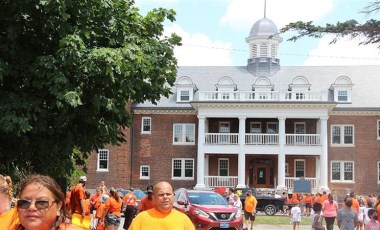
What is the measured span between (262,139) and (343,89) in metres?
7.77

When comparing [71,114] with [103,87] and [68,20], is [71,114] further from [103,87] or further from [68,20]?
[68,20]

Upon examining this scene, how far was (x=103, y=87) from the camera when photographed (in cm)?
1422

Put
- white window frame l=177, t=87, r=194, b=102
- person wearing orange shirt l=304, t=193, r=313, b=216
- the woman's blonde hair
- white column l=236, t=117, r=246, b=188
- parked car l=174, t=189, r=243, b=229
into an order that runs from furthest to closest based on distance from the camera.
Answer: white window frame l=177, t=87, r=194, b=102, white column l=236, t=117, r=246, b=188, person wearing orange shirt l=304, t=193, r=313, b=216, parked car l=174, t=189, r=243, b=229, the woman's blonde hair

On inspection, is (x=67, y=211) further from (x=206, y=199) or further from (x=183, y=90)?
(x=183, y=90)

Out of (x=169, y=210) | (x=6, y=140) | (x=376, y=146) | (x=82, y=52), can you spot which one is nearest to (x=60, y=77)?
(x=82, y=52)

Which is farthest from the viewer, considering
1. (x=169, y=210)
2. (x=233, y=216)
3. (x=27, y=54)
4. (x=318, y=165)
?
(x=318, y=165)

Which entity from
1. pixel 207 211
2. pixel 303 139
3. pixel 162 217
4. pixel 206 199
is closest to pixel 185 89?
pixel 303 139

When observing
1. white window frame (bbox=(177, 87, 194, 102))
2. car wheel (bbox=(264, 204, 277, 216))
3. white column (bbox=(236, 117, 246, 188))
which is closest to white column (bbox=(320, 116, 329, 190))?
white column (bbox=(236, 117, 246, 188))

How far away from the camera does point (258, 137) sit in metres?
44.9

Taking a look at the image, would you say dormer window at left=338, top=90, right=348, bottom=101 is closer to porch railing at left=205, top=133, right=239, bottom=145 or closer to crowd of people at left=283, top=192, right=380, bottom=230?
porch railing at left=205, top=133, right=239, bottom=145

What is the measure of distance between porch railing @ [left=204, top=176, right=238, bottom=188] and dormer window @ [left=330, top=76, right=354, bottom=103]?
1032 cm

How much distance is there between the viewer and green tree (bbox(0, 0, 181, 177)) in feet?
43.4

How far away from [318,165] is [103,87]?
108 feet

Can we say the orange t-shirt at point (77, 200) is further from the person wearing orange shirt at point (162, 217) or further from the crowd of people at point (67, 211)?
the person wearing orange shirt at point (162, 217)
